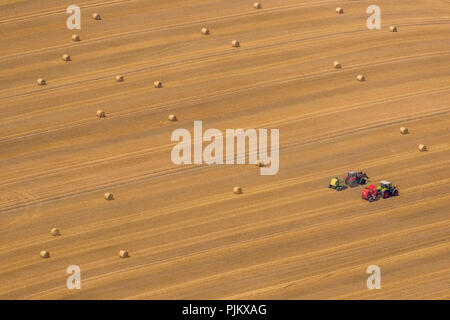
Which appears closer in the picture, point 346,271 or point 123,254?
point 346,271

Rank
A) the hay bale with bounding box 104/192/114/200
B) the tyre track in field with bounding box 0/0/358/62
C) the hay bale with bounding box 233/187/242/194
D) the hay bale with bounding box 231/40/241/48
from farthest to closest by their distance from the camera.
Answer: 1. the hay bale with bounding box 231/40/241/48
2. the tyre track in field with bounding box 0/0/358/62
3. the hay bale with bounding box 233/187/242/194
4. the hay bale with bounding box 104/192/114/200

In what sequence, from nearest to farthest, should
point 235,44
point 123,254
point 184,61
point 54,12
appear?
point 123,254, point 184,61, point 235,44, point 54,12

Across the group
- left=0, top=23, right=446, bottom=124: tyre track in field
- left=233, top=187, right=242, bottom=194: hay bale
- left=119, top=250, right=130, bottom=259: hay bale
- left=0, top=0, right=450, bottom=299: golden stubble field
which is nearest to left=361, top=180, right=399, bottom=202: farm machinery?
left=0, top=0, right=450, bottom=299: golden stubble field

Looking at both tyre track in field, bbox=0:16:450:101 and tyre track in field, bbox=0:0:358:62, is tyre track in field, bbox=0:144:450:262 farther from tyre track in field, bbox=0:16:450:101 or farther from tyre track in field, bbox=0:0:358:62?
tyre track in field, bbox=0:0:358:62

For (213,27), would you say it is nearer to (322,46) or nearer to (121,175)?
(322,46)

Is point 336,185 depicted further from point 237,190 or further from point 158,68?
point 158,68

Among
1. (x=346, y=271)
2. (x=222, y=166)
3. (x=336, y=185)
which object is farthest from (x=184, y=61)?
(x=346, y=271)

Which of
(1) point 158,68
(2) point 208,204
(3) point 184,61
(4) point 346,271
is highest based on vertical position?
(3) point 184,61
